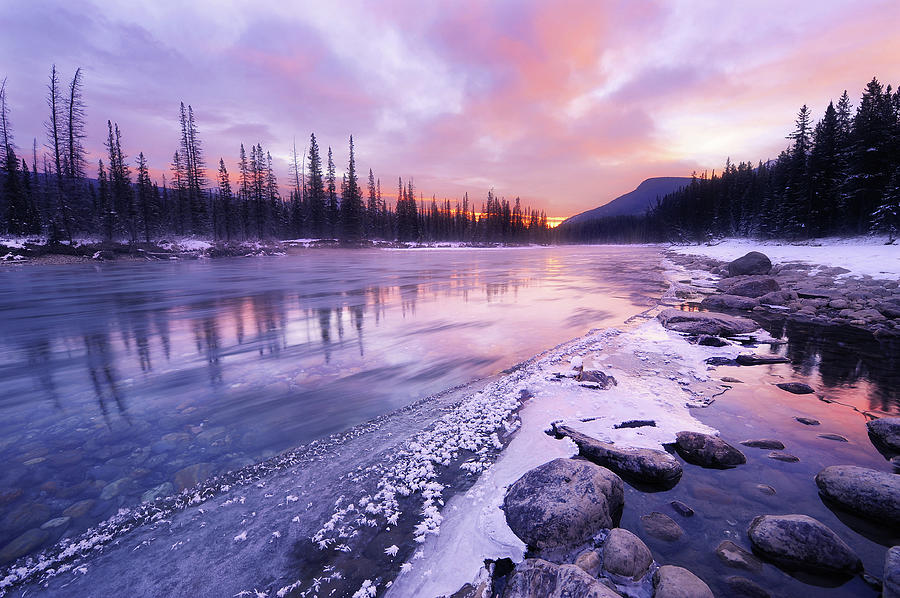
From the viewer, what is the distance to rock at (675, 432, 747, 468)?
407 centimetres

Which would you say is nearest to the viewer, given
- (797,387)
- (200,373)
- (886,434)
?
(886,434)

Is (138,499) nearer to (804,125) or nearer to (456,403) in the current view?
(456,403)

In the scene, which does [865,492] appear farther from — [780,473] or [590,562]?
[590,562]

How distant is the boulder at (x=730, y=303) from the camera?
46.1 ft

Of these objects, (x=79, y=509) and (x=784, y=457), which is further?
(x=784, y=457)

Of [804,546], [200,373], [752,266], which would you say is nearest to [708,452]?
[804,546]

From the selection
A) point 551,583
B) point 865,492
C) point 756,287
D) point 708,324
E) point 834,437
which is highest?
point 756,287

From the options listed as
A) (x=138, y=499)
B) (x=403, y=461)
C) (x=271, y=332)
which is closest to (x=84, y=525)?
(x=138, y=499)

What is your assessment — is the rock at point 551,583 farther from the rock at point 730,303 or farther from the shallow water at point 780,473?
the rock at point 730,303

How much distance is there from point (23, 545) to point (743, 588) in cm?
587

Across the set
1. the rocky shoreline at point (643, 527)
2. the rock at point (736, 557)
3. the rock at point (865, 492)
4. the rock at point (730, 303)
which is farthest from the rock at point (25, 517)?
the rock at point (730, 303)

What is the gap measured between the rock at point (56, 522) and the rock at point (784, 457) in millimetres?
7532

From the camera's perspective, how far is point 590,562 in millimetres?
2652

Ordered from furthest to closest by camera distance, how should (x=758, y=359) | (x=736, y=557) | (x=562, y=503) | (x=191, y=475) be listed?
(x=758, y=359)
(x=191, y=475)
(x=562, y=503)
(x=736, y=557)
